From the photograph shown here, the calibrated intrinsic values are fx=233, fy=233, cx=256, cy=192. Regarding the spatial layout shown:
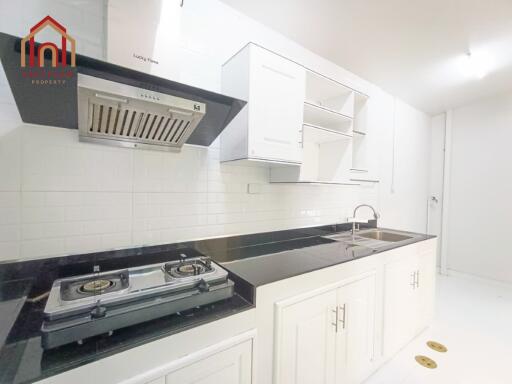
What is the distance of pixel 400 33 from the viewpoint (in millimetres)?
1943

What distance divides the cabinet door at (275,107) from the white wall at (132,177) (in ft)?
1.10

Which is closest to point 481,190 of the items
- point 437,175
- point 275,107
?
point 437,175

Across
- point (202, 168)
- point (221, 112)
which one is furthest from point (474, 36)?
point (202, 168)

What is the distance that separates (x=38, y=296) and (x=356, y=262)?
165 cm

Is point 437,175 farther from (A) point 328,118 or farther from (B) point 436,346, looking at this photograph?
(A) point 328,118

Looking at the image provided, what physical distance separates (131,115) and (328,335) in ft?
5.09

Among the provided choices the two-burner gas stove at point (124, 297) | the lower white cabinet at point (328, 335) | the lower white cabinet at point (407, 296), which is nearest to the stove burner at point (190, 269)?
the two-burner gas stove at point (124, 297)

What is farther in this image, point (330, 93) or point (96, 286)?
point (330, 93)

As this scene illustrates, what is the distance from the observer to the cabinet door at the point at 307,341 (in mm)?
1142

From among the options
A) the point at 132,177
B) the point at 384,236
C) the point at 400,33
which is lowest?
the point at 384,236

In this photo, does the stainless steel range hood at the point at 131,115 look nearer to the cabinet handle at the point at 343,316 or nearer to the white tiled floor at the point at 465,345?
the cabinet handle at the point at 343,316

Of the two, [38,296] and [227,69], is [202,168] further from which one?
[38,296]

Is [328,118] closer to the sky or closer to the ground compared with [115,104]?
closer to the sky

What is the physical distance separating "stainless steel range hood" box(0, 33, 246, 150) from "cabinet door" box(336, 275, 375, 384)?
51.4 inches
